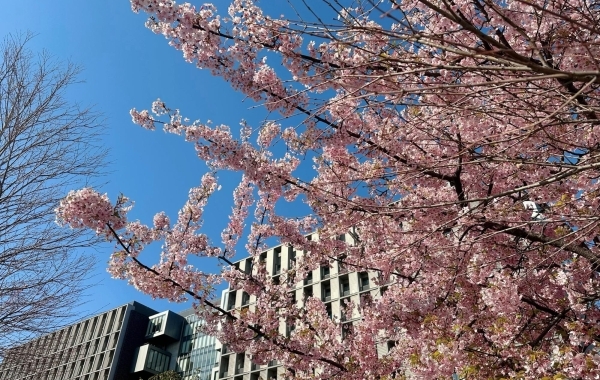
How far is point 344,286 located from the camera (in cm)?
3156

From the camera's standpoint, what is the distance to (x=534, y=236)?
174 inches

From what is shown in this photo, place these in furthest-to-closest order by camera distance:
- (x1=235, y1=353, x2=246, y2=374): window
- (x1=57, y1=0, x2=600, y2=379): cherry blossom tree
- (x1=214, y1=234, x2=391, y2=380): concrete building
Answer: (x1=235, y1=353, x2=246, y2=374): window < (x1=214, y1=234, x2=391, y2=380): concrete building < (x1=57, y1=0, x2=600, y2=379): cherry blossom tree

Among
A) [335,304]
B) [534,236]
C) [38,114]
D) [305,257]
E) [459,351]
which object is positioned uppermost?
[335,304]

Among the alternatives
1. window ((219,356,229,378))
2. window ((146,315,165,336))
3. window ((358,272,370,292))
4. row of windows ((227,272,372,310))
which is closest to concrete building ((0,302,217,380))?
window ((146,315,165,336))

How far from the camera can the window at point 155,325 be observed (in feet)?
145

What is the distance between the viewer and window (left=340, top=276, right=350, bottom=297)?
1220 inches

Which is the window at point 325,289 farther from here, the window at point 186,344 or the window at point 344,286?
the window at point 186,344

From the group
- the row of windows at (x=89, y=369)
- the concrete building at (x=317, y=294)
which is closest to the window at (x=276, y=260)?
the concrete building at (x=317, y=294)

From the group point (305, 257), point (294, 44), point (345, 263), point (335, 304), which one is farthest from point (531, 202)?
point (335, 304)

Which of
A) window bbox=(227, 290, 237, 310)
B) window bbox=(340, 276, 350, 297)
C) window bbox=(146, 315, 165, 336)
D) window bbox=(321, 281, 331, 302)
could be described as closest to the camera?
window bbox=(340, 276, 350, 297)

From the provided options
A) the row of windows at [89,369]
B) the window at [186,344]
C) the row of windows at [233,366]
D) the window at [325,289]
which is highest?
the window at [325,289]

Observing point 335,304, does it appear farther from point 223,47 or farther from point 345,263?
point 223,47

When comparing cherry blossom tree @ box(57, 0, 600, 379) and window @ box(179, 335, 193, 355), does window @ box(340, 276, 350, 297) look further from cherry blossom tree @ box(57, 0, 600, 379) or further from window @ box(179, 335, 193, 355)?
cherry blossom tree @ box(57, 0, 600, 379)

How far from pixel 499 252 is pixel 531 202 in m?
0.86
